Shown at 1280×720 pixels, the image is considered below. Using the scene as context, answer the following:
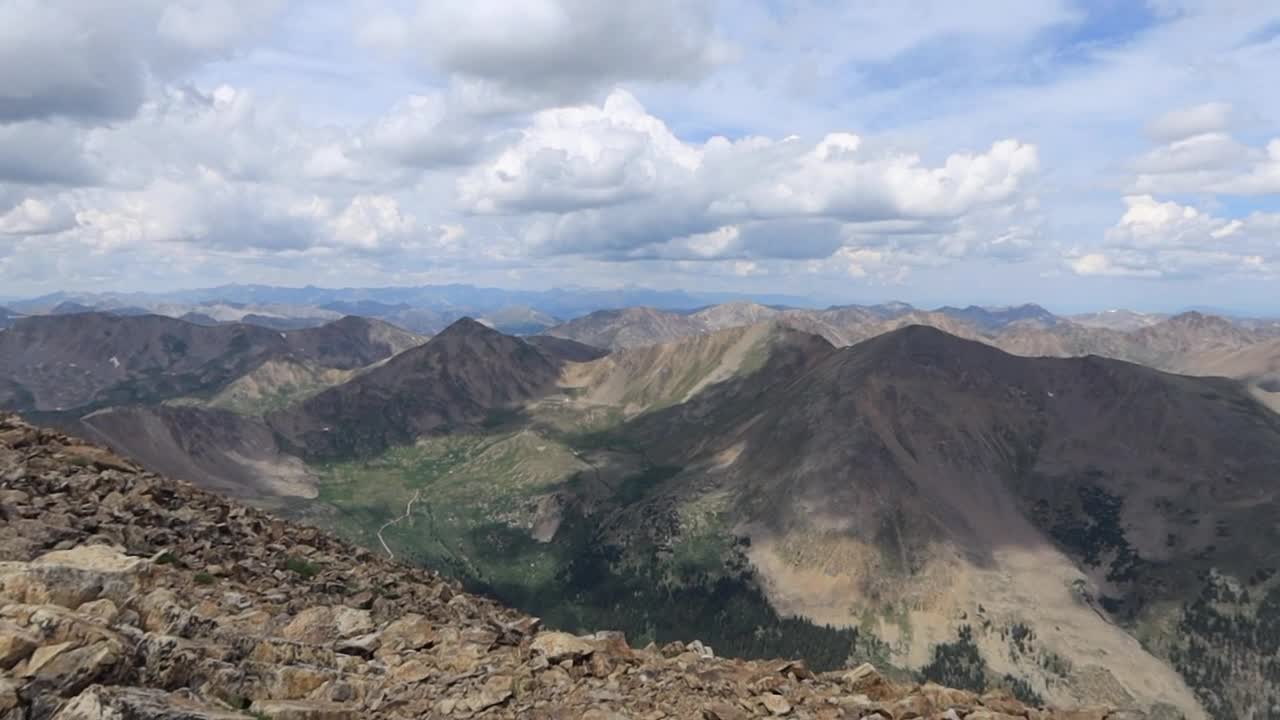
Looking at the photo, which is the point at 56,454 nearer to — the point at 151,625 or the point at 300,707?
the point at 151,625

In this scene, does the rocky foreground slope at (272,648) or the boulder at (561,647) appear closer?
the rocky foreground slope at (272,648)

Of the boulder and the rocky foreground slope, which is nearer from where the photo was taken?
the rocky foreground slope

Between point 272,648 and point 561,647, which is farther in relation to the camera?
point 561,647

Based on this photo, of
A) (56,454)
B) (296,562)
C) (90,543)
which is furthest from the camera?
(56,454)

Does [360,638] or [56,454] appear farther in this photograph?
[56,454]

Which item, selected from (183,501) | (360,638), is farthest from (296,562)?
(360,638)

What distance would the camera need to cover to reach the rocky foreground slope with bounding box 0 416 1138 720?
63.6ft

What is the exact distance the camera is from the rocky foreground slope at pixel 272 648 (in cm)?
1938

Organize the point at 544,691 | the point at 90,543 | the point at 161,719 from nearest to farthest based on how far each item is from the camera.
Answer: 1. the point at 161,719
2. the point at 544,691
3. the point at 90,543

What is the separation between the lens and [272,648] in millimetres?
25344

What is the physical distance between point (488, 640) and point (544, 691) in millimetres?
4516

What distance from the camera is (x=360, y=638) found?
28656mm

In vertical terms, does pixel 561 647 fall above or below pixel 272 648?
below

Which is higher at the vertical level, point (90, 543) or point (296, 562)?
point (90, 543)
